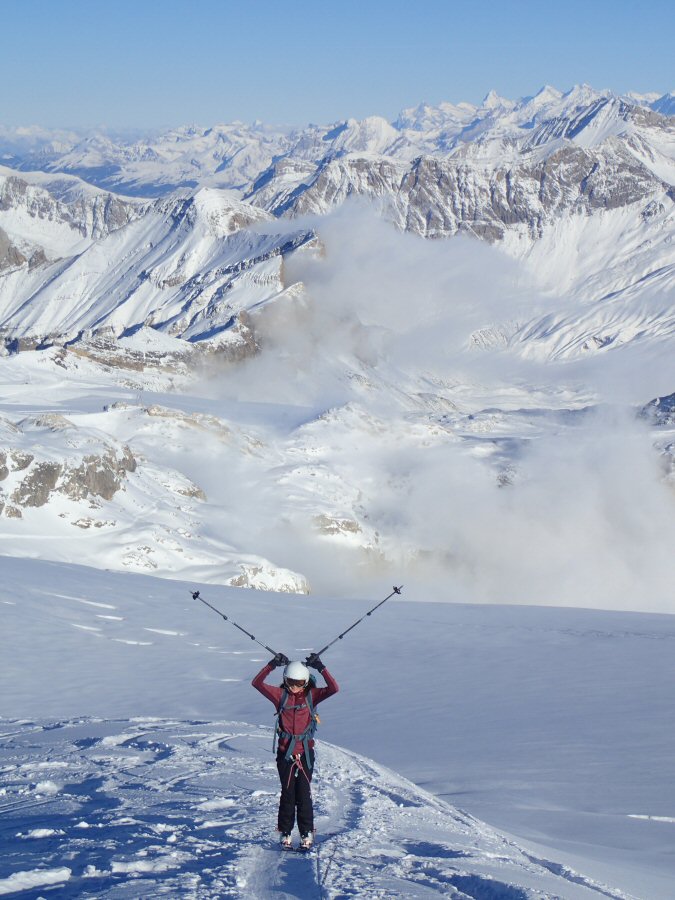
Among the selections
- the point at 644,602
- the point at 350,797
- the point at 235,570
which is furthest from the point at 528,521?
the point at 350,797

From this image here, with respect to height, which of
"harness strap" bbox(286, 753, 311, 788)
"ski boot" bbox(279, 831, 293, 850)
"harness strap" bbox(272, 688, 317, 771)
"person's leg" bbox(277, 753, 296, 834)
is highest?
"harness strap" bbox(272, 688, 317, 771)

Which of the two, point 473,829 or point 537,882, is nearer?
point 537,882

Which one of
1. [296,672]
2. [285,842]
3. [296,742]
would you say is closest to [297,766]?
[296,742]

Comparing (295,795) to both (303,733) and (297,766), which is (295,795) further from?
(303,733)

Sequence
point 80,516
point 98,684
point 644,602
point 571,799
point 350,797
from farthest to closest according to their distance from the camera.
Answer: point 644,602
point 80,516
point 98,684
point 571,799
point 350,797

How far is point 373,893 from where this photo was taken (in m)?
8.18

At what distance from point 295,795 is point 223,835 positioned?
834 mm

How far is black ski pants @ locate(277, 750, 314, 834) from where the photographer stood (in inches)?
380

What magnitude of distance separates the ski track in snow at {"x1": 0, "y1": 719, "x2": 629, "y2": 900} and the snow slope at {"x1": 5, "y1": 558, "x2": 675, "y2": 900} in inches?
1.4

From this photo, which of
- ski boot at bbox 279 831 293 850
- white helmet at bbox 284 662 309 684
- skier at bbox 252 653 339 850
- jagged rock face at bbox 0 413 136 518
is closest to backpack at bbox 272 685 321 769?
skier at bbox 252 653 339 850

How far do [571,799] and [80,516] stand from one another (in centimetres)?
6755

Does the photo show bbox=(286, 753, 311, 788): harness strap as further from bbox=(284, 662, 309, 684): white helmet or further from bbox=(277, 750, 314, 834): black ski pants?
bbox=(284, 662, 309, 684): white helmet

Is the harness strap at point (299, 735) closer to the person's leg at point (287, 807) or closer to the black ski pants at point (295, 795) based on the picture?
the black ski pants at point (295, 795)

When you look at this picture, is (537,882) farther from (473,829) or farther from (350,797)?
(350,797)
